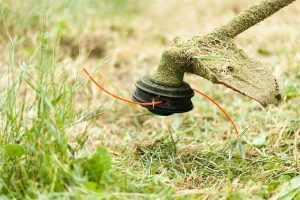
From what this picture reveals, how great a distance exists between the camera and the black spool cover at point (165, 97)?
2174mm

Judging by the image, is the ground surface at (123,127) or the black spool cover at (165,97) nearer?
the ground surface at (123,127)

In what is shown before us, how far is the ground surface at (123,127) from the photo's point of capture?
1.79 m

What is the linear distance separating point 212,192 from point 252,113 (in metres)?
1.21

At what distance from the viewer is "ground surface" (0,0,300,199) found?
1.79 meters

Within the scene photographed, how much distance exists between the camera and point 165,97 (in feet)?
7.11

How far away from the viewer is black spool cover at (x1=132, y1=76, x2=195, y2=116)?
2.17 meters

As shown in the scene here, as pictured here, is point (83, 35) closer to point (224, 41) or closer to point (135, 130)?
point (135, 130)

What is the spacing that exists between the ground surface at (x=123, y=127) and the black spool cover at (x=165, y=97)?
17 centimetres

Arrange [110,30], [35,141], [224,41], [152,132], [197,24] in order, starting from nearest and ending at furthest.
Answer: [35,141] < [224,41] < [152,132] < [110,30] < [197,24]

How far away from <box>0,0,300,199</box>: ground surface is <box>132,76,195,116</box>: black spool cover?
0.17 meters

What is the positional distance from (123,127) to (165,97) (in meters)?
0.87

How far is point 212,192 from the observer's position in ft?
6.12

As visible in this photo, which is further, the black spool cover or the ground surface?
the black spool cover

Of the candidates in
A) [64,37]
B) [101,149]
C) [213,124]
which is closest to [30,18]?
[64,37]
